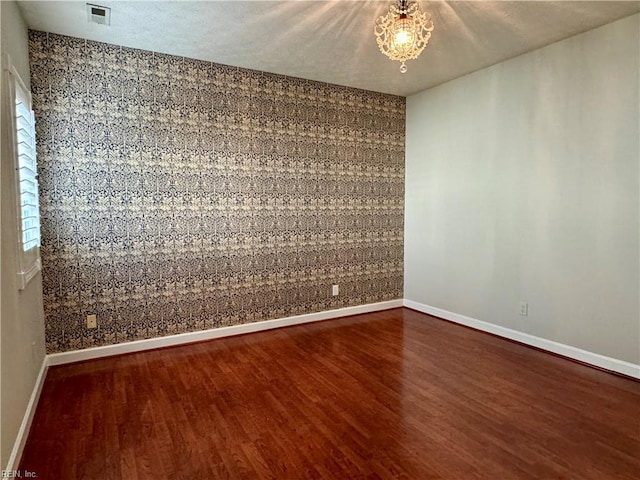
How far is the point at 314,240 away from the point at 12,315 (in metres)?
2.94

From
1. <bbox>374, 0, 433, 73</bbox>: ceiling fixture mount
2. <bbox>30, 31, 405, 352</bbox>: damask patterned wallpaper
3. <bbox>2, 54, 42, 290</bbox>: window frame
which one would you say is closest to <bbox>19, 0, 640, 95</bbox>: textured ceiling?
<bbox>30, 31, 405, 352</bbox>: damask patterned wallpaper

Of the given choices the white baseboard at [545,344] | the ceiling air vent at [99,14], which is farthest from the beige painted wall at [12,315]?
the white baseboard at [545,344]

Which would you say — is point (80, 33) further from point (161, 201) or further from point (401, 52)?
point (401, 52)

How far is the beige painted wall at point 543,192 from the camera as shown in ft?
9.93

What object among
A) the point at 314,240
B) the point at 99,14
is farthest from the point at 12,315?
the point at 314,240

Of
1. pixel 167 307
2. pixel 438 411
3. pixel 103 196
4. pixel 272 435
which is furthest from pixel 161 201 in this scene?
pixel 438 411

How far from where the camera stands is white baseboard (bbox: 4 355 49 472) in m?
1.91

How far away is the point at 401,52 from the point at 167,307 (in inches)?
117

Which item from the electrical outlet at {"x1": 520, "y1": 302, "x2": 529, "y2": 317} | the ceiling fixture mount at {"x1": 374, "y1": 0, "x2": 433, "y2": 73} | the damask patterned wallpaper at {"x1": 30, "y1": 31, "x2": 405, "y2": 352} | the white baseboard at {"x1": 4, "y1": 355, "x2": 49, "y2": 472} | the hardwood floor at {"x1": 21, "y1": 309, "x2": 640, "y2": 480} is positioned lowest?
the hardwood floor at {"x1": 21, "y1": 309, "x2": 640, "y2": 480}

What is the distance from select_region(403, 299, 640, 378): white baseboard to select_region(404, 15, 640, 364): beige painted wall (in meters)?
0.05

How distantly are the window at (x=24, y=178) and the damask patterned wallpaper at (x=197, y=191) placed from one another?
379 mm

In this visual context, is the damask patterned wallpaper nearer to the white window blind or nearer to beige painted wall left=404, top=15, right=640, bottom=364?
the white window blind

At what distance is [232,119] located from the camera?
3.94 metres

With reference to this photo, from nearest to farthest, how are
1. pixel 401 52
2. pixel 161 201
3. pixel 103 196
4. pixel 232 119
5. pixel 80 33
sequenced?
pixel 401 52, pixel 80 33, pixel 103 196, pixel 161 201, pixel 232 119
